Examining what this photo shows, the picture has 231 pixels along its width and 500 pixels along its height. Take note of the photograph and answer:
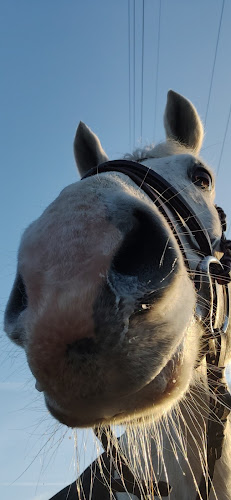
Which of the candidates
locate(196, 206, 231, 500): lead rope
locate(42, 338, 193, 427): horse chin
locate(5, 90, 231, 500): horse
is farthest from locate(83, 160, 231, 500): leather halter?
locate(42, 338, 193, 427): horse chin

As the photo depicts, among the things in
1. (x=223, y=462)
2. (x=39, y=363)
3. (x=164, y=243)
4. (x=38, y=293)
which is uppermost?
(x=164, y=243)

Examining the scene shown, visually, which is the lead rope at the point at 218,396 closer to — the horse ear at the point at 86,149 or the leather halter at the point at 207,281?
the leather halter at the point at 207,281

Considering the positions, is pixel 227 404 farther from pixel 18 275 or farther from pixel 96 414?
pixel 18 275

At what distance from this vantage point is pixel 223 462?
248 centimetres

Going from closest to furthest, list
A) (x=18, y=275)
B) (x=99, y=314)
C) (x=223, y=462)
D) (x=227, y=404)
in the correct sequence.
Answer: (x=99, y=314) < (x=18, y=275) < (x=227, y=404) < (x=223, y=462)

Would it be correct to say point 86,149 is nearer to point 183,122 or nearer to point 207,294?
point 183,122

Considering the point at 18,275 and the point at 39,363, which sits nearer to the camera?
the point at 39,363

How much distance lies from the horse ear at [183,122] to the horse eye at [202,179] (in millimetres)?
859

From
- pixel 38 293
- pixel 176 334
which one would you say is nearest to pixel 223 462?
pixel 176 334

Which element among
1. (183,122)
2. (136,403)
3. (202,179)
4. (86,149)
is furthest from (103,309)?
(183,122)

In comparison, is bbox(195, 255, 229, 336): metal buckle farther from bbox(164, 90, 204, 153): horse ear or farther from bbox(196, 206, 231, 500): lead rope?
bbox(164, 90, 204, 153): horse ear

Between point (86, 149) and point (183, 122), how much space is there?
95cm

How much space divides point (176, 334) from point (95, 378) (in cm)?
34

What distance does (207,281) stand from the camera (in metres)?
1.94
